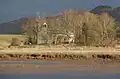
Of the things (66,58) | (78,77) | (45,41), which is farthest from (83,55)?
(45,41)

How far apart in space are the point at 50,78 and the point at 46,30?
60633 mm

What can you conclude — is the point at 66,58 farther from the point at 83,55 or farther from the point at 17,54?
the point at 17,54

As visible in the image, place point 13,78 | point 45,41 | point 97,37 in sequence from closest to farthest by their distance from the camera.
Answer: point 13,78 < point 97,37 < point 45,41

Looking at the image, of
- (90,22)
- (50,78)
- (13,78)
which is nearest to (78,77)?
(50,78)

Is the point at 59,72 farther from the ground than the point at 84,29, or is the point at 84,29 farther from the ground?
the point at 84,29

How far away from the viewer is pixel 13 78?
2766 cm

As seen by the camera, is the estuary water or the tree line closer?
the estuary water

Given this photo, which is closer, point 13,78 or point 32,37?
point 13,78

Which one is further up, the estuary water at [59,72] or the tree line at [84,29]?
the tree line at [84,29]

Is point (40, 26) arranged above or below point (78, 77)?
above

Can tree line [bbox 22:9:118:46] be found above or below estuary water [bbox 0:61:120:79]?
above

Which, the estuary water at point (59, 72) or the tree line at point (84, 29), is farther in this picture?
the tree line at point (84, 29)

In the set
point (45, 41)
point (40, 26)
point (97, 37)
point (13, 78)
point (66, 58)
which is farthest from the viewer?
point (40, 26)

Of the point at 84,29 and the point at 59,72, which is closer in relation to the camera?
the point at 59,72
